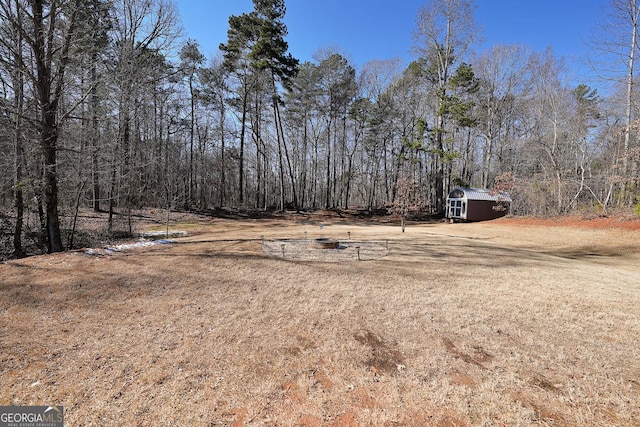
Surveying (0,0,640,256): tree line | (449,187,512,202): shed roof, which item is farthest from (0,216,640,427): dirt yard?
(449,187,512,202): shed roof

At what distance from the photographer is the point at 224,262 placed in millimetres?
6156

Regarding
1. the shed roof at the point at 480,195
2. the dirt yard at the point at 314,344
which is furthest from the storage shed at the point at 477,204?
the dirt yard at the point at 314,344

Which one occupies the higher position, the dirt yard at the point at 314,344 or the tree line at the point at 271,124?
the tree line at the point at 271,124

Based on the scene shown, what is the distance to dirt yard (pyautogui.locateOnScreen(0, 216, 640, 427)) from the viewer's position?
2.10 metres

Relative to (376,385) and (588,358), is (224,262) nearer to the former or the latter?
(376,385)

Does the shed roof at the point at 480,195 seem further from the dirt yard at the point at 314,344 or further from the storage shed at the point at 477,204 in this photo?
the dirt yard at the point at 314,344

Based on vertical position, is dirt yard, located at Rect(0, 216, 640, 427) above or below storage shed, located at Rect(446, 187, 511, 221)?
below

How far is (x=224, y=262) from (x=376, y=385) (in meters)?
4.67

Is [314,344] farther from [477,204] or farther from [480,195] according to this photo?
[480,195]

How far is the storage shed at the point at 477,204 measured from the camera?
2056cm

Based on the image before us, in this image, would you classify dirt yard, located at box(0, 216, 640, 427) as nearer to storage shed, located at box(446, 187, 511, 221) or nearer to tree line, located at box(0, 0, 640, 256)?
tree line, located at box(0, 0, 640, 256)

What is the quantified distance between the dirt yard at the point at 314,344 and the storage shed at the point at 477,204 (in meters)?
15.6

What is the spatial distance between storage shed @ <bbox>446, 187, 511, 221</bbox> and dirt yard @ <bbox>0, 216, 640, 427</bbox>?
1559 cm

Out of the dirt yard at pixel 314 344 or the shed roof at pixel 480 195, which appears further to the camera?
the shed roof at pixel 480 195
